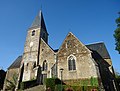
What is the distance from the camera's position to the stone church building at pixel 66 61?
76.4ft

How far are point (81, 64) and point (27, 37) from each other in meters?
16.3

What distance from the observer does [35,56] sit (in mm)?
29531

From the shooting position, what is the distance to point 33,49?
101ft

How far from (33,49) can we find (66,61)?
949cm

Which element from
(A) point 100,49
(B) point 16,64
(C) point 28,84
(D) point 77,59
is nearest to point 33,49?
(C) point 28,84

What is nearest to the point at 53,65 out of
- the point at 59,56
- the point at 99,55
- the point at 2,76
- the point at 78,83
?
the point at 59,56

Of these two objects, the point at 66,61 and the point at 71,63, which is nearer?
the point at 71,63

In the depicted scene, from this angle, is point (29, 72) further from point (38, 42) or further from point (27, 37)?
point (27, 37)

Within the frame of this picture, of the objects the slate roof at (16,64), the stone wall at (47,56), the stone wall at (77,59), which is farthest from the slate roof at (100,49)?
the slate roof at (16,64)

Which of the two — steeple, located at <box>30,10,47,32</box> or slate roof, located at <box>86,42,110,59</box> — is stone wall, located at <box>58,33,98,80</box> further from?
steeple, located at <box>30,10,47,32</box>

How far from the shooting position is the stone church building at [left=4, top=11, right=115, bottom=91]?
76.4 feet

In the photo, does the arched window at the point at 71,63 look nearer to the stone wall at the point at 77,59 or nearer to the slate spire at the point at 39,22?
the stone wall at the point at 77,59

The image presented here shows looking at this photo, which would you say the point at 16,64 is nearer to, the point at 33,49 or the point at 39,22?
the point at 33,49

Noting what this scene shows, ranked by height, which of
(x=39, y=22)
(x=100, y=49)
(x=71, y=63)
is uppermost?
(x=39, y=22)
